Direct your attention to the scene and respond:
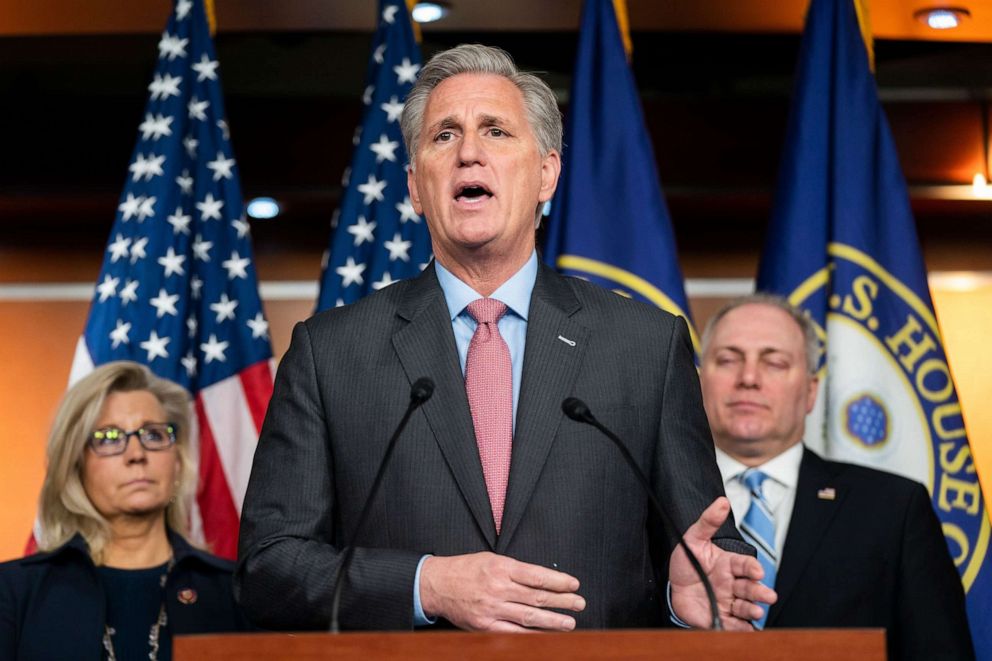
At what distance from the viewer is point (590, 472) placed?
2.14m

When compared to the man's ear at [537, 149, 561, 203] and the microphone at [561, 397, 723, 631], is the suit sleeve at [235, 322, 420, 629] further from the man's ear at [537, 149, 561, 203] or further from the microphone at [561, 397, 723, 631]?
the man's ear at [537, 149, 561, 203]

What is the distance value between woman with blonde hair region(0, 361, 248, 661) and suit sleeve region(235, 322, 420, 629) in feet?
4.84

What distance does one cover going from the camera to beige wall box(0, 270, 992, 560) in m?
5.13

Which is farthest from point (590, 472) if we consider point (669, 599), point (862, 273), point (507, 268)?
point (862, 273)

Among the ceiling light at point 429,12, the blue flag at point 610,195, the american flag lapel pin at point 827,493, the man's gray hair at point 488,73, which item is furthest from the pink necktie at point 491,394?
the ceiling light at point 429,12

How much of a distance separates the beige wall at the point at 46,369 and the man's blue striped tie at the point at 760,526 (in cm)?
175

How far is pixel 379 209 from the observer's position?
4.30 m

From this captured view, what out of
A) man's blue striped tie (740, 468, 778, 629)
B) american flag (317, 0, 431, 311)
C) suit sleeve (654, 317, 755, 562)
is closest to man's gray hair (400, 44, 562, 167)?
suit sleeve (654, 317, 755, 562)

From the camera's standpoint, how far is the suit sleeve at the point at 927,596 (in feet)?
11.3

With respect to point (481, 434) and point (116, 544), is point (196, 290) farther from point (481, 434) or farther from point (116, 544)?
point (481, 434)

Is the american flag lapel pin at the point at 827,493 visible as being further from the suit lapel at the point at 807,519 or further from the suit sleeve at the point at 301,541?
the suit sleeve at the point at 301,541

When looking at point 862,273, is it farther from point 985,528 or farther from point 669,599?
point 669,599

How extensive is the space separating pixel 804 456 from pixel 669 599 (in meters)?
1.85

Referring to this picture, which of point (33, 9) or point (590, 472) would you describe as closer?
point (590, 472)
